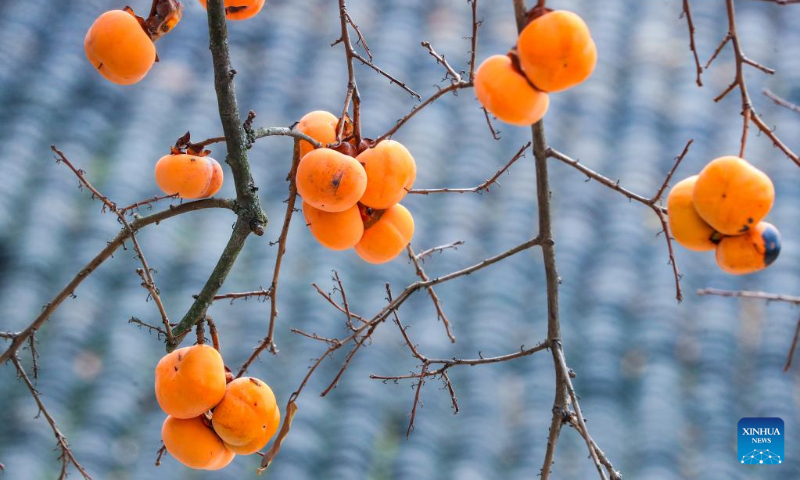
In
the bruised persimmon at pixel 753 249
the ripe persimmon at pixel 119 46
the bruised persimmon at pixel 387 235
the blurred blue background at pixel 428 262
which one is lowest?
the bruised persimmon at pixel 753 249

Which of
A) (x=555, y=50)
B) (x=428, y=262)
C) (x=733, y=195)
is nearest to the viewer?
(x=555, y=50)

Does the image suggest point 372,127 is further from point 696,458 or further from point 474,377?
point 696,458

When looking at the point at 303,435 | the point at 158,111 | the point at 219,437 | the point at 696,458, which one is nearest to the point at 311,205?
the point at 219,437

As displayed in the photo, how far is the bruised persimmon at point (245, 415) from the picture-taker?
1320 mm

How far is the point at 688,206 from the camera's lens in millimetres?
1289

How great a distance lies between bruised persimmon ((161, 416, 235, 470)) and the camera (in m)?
1.34

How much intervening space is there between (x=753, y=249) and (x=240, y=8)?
78 centimetres

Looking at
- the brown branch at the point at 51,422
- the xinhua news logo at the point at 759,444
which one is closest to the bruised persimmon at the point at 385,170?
the brown branch at the point at 51,422

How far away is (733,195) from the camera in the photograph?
4.03 feet

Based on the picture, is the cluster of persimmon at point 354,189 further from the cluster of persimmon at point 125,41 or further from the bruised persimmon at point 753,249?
the bruised persimmon at point 753,249

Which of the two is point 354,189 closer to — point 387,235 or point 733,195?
point 387,235

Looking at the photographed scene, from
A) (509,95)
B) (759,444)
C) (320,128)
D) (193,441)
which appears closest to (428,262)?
(759,444)

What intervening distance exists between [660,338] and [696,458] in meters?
0.44

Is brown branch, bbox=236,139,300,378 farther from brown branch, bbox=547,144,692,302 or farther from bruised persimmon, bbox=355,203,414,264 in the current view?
brown branch, bbox=547,144,692,302
